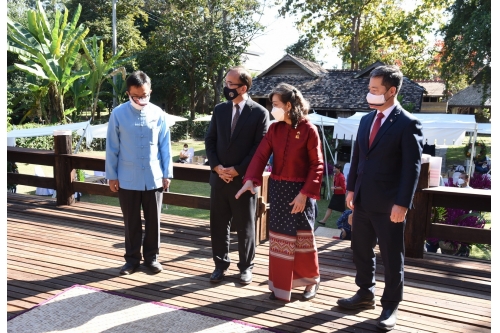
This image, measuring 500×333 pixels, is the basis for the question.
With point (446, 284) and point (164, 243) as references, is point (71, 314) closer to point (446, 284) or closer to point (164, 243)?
point (164, 243)

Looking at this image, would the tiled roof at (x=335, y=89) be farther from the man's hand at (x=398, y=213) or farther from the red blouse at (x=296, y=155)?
the man's hand at (x=398, y=213)

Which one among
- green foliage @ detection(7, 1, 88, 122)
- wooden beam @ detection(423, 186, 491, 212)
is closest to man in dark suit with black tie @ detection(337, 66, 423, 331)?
wooden beam @ detection(423, 186, 491, 212)

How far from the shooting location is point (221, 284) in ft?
12.6

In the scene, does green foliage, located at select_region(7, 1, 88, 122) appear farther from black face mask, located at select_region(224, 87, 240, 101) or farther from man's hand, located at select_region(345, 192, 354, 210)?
man's hand, located at select_region(345, 192, 354, 210)

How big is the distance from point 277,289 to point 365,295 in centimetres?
66

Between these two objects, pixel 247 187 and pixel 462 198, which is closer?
pixel 247 187

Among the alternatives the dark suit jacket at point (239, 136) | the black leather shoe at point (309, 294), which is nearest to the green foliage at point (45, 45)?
the dark suit jacket at point (239, 136)

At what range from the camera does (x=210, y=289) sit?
3.75 m

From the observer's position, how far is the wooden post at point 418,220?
14.5 ft

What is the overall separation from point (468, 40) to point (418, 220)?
664 inches

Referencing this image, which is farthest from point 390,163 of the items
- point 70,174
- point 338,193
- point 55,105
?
point 55,105

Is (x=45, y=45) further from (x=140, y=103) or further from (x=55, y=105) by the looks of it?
(x=140, y=103)

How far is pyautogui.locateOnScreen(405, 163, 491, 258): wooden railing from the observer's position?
4254mm

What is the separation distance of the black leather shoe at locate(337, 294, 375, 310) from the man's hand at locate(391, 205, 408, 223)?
76 centimetres
